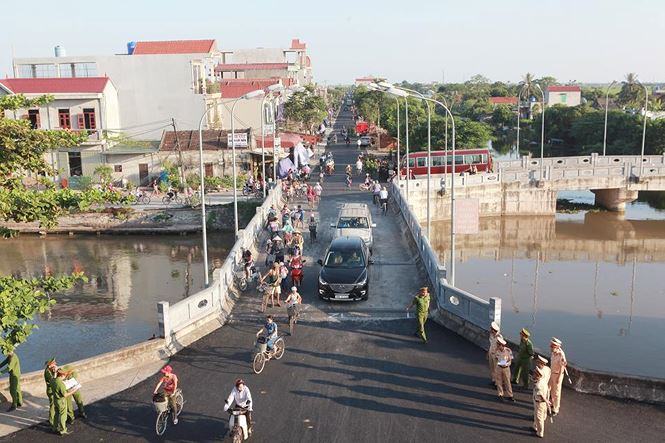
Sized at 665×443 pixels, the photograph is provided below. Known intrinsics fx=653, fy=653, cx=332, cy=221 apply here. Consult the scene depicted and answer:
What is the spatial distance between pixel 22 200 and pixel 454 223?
13.1m

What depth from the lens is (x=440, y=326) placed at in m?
19.2

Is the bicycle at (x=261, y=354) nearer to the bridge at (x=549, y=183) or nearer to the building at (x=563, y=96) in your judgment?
the bridge at (x=549, y=183)

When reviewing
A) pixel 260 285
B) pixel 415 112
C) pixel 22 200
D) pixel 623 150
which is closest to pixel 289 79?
pixel 415 112

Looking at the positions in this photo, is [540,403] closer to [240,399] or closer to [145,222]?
[240,399]

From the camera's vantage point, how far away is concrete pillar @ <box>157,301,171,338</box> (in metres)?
17.4

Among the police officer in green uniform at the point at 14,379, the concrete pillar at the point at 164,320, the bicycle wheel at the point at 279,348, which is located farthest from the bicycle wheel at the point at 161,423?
the concrete pillar at the point at 164,320

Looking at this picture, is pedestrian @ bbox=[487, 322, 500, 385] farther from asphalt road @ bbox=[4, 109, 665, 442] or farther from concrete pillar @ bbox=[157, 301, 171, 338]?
concrete pillar @ bbox=[157, 301, 171, 338]

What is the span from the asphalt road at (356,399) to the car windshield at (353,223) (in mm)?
9464

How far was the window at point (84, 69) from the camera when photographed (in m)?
59.1

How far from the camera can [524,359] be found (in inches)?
589

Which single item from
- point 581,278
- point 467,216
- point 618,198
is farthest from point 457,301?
point 618,198

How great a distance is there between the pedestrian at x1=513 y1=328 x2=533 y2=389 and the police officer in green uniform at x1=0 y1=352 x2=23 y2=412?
11.2m

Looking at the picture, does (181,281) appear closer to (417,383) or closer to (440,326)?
(440,326)

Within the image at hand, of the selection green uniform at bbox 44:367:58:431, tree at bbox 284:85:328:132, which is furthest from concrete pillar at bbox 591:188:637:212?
green uniform at bbox 44:367:58:431
